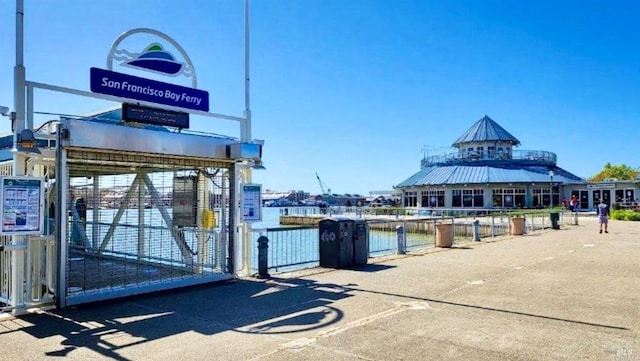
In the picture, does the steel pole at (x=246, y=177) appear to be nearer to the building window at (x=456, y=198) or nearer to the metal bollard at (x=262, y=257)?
the metal bollard at (x=262, y=257)

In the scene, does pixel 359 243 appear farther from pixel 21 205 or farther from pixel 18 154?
pixel 18 154

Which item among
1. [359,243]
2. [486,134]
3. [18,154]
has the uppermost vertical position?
[486,134]

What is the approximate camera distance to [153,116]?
30.5ft

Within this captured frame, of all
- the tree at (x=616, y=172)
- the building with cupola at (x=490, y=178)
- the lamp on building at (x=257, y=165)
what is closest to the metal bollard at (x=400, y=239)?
the lamp on building at (x=257, y=165)

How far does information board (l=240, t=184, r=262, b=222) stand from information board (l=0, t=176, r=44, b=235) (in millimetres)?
4125

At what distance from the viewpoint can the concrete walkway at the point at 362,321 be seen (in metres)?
5.70

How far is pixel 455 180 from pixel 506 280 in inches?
1671

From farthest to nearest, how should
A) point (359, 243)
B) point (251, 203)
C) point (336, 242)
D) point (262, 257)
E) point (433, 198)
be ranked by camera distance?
1. point (433, 198)
2. point (359, 243)
3. point (336, 242)
4. point (251, 203)
5. point (262, 257)

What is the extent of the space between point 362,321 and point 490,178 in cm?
4599

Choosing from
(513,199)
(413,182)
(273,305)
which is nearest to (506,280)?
(273,305)

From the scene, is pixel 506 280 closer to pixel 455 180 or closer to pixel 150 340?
pixel 150 340

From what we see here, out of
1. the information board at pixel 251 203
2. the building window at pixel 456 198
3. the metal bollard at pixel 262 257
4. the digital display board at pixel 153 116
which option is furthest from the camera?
the building window at pixel 456 198

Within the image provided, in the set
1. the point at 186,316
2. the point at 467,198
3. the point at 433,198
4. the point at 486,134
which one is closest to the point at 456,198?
the point at 467,198

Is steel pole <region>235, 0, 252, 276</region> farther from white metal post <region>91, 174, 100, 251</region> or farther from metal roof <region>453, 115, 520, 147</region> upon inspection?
metal roof <region>453, 115, 520, 147</region>
